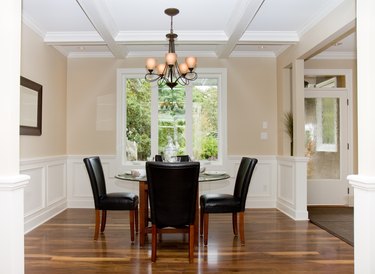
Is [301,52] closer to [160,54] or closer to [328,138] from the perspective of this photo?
[328,138]

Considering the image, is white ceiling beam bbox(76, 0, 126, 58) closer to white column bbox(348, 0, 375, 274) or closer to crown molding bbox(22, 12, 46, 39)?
crown molding bbox(22, 12, 46, 39)

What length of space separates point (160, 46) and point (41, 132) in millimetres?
2135

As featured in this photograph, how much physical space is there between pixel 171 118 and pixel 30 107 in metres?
2.20

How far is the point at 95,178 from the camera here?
143 inches

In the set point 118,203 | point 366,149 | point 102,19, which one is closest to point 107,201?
point 118,203

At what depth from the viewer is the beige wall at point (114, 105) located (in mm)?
5406

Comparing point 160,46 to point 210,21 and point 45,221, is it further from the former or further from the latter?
point 45,221

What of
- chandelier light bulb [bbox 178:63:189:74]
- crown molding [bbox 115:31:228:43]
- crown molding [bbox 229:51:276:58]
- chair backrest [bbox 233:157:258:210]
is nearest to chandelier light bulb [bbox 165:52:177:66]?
chandelier light bulb [bbox 178:63:189:74]

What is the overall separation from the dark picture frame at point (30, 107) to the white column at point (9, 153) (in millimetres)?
2107

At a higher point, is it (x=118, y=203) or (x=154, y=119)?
(x=154, y=119)

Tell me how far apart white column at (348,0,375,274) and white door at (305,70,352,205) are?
355 centimetres

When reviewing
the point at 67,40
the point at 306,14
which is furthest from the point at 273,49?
the point at 67,40

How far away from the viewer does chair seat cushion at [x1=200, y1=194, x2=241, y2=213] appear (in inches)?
137

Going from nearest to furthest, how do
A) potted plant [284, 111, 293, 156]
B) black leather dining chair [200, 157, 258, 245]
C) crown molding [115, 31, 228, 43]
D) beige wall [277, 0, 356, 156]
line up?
beige wall [277, 0, 356, 156]
black leather dining chair [200, 157, 258, 245]
crown molding [115, 31, 228, 43]
potted plant [284, 111, 293, 156]
